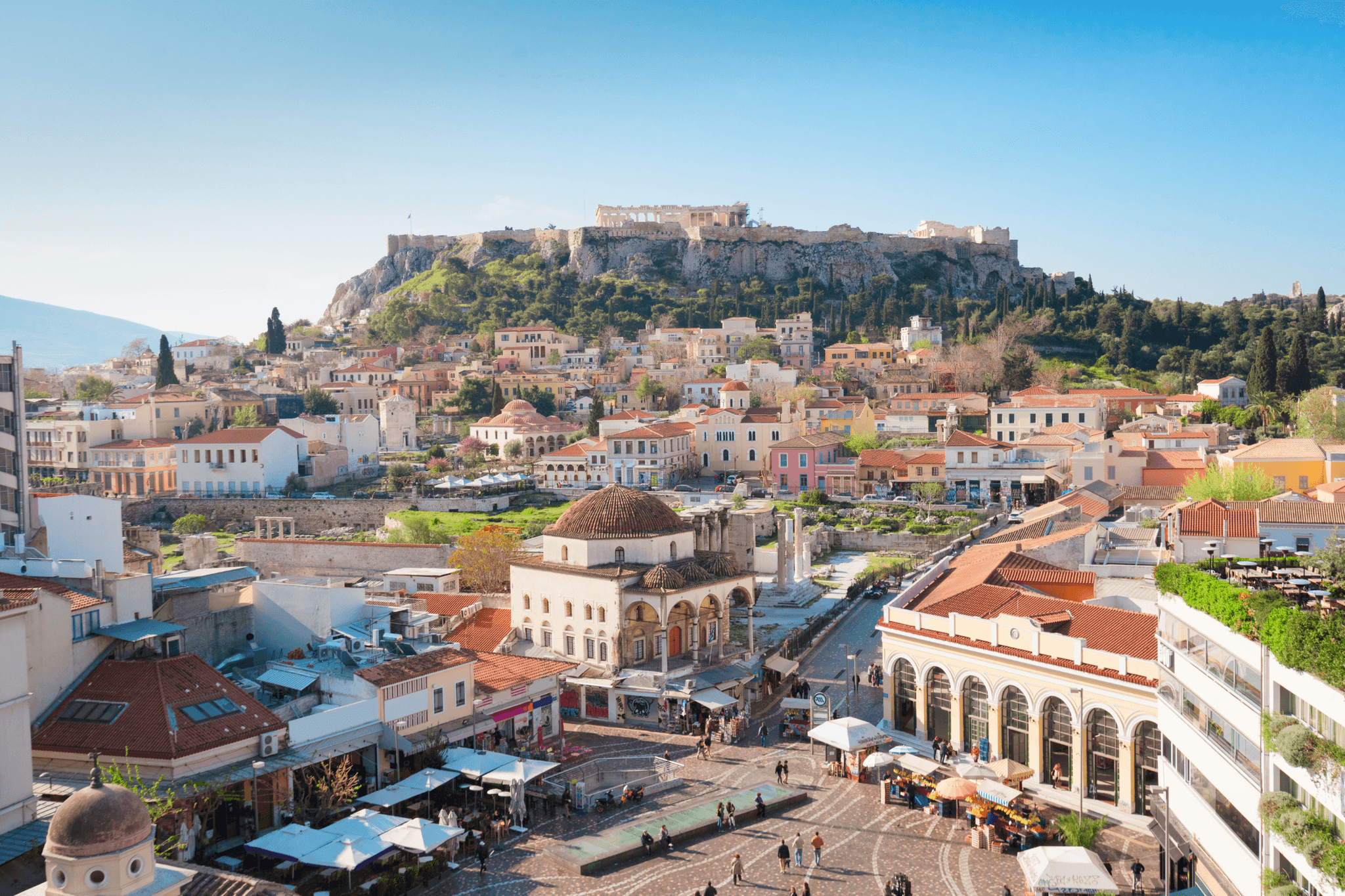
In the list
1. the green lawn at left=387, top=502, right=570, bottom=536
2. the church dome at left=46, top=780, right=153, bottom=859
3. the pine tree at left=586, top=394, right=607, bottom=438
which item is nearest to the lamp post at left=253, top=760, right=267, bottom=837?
the church dome at left=46, top=780, right=153, bottom=859

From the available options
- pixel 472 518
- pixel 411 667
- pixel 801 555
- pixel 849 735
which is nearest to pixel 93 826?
pixel 411 667

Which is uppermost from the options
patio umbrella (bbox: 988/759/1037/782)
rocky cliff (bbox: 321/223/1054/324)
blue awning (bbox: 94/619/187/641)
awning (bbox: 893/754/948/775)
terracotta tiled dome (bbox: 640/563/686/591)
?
rocky cliff (bbox: 321/223/1054/324)

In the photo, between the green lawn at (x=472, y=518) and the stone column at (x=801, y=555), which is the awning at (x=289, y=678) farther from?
the green lawn at (x=472, y=518)

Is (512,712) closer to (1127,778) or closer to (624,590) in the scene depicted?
(624,590)

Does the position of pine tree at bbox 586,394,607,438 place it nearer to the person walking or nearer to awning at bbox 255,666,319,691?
awning at bbox 255,666,319,691

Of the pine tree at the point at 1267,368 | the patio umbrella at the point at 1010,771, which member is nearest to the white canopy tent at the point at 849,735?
the patio umbrella at the point at 1010,771

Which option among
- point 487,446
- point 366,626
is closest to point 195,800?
point 366,626
